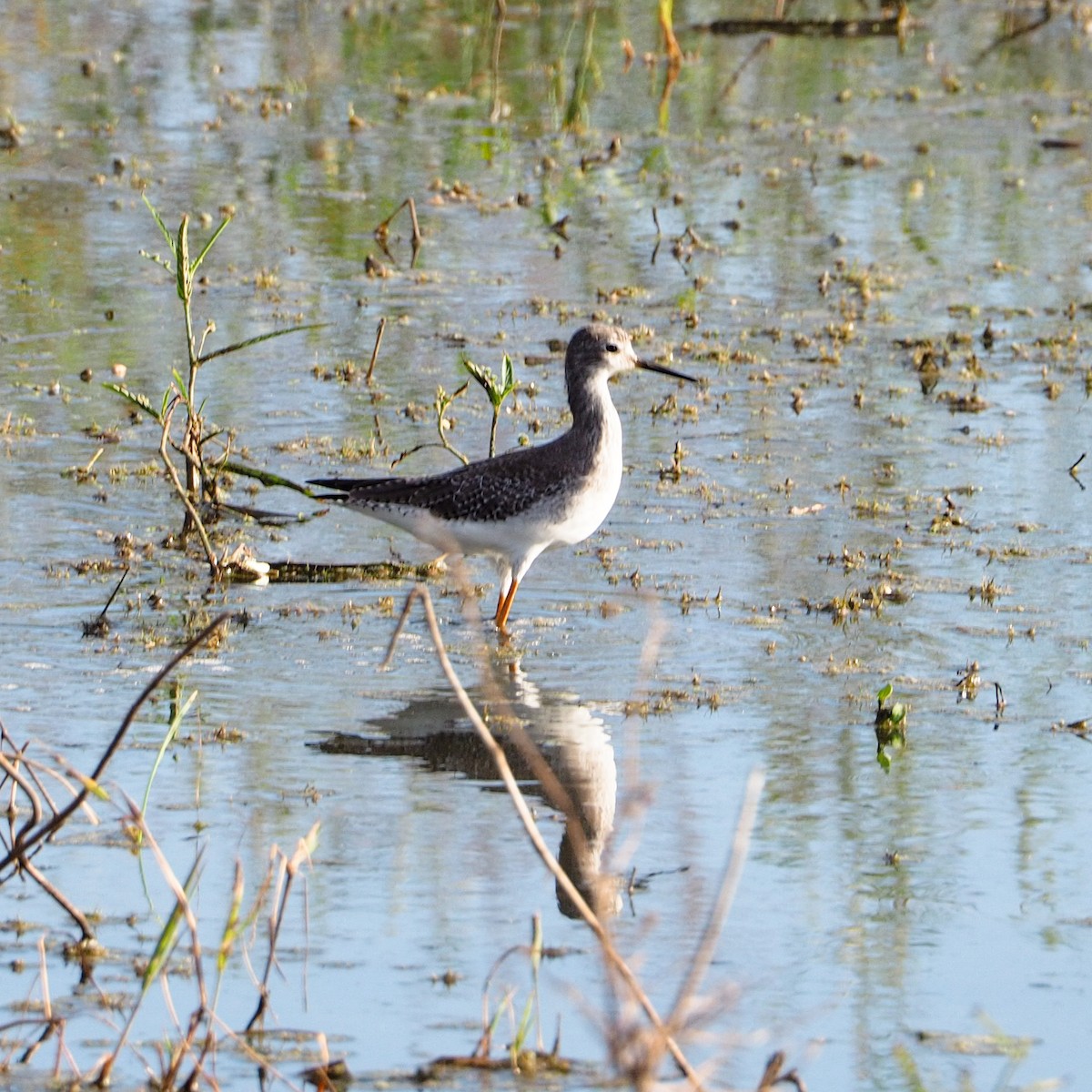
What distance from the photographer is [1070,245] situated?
1464cm

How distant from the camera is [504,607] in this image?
815cm

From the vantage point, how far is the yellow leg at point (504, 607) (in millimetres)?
8094

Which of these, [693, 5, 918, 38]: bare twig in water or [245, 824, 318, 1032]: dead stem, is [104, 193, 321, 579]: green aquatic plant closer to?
[245, 824, 318, 1032]: dead stem

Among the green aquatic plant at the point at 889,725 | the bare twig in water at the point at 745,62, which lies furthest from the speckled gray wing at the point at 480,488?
the bare twig in water at the point at 745,62

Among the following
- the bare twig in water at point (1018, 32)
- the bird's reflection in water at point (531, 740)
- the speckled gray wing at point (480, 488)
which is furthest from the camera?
the bare twig in water at point (1018, 32)

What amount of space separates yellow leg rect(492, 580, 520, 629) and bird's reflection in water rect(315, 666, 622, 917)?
62cm

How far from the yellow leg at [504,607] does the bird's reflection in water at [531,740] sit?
62cm

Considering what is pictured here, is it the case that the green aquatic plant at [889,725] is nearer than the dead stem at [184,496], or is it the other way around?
the green aquatic plant at [889,725]

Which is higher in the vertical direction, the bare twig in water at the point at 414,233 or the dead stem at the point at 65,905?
the bare twig in water at the point at 414,233

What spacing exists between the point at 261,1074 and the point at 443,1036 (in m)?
0.43

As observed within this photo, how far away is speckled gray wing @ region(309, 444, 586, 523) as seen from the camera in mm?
8156

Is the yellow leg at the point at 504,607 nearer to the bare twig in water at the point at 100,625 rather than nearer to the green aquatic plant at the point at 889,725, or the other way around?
the bare twig in water at the point at 100,625

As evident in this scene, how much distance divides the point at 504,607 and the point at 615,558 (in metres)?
0.91

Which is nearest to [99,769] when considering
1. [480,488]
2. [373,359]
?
[480,488]
